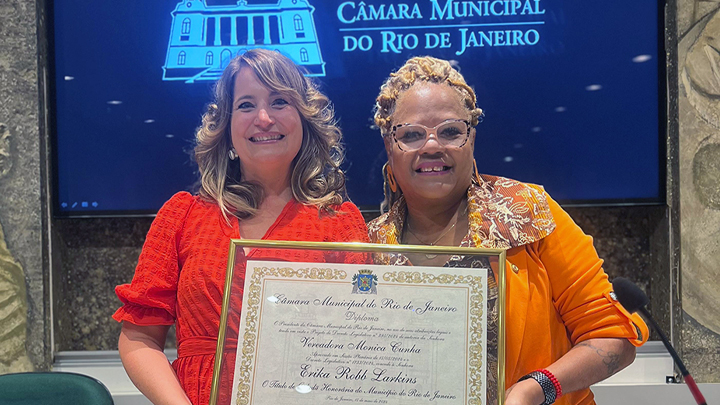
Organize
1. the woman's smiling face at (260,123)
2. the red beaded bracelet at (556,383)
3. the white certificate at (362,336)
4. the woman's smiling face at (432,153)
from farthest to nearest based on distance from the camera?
the woman's smiling face at (260,123) → the woman's smiling face at (432,153) → the red beaded bracelet at (556,383) → the white certificate at (362,336)

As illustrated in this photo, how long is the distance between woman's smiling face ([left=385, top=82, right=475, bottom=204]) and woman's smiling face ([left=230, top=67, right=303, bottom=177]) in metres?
0.32

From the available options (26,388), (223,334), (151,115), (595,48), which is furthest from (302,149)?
(595,48)

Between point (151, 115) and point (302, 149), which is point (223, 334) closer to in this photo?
point (302, 149)

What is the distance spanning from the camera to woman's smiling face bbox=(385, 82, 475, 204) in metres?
1.29

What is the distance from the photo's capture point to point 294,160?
157cm

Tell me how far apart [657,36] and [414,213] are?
1989 mm

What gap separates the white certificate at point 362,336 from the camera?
1051 mm

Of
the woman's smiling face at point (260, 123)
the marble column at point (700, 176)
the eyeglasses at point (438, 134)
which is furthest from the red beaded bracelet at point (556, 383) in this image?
the marble column at point (700, 176)

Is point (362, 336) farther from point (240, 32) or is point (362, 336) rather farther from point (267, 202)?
point (240, 32)

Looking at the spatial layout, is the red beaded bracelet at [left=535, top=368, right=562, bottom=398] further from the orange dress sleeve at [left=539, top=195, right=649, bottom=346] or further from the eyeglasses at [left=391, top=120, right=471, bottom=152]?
the eyeglasses at [left=391, top=120, right=471, bottom=152]

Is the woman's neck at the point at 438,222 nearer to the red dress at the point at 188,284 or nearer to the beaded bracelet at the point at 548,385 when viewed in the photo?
the red dress at the point at 188,284

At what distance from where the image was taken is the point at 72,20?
2787 millimetres

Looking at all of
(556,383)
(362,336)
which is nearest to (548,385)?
(556,383)

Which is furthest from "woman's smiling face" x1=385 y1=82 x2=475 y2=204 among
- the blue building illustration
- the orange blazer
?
the blue building illustration
